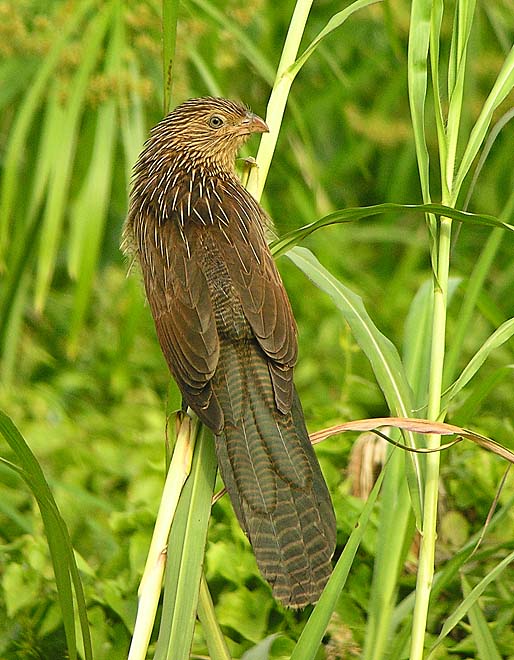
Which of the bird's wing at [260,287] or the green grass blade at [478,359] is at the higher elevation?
the bird's wing at [260,287]

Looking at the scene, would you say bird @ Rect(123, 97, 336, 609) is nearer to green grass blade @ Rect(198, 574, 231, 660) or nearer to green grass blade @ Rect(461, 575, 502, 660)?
green grass blade @ Rect(198, 574, 231, 660)

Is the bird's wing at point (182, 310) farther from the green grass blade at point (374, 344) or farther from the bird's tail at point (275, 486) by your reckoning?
the green grass blade at point (374, 344)

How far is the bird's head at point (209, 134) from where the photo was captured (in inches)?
99.5

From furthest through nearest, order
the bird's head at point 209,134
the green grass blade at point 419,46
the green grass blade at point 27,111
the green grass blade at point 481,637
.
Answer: the green grass blade at point 27,111 → the bird's head at point 209,134 → the green grass blade at point 481,637 → the green grass blade at point 419,46

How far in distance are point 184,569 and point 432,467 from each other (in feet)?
1.46

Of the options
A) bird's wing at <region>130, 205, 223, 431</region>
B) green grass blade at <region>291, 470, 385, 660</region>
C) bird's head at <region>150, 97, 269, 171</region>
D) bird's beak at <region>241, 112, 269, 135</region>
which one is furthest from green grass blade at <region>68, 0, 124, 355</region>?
green grass blade at <region>291, 470, 385, 660</region>

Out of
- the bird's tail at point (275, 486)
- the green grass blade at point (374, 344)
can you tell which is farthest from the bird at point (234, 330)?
the green grass blade at point (374, 344)

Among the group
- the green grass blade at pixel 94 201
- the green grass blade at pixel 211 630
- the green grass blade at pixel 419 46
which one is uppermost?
the green grass blade at pixel 94 201

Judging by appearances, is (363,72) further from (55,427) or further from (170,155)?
(170,155)

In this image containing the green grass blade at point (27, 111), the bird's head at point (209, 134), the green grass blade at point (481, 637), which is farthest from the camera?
the green grass blade at point (27, 111)

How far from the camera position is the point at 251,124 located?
246 cm

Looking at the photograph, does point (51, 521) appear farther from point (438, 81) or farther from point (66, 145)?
point (66, 145)

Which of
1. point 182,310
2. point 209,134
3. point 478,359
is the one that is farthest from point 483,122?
point 209,134

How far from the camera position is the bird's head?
8.29 ft
